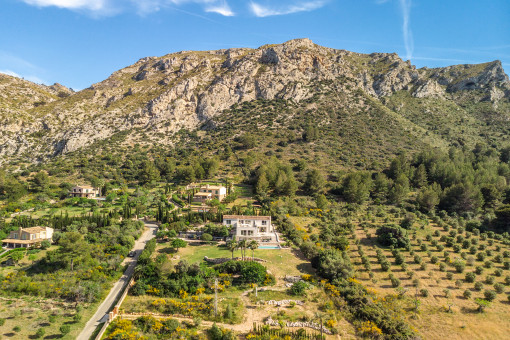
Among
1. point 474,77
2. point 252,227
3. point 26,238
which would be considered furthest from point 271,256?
point 474,77

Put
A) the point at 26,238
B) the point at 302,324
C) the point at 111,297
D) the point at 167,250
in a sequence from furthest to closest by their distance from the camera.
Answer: the point at 26,238, the point at 167,250, the point at 111,297, the point at 302,324

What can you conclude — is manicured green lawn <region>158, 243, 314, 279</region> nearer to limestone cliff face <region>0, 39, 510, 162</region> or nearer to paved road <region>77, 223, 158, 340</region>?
paved road <region>77, 223, 158, 340</region>

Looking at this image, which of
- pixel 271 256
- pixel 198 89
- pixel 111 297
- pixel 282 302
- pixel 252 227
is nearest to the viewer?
pixel 282 302

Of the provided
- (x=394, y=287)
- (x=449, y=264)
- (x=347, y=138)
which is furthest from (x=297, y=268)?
(x=347, y=138)

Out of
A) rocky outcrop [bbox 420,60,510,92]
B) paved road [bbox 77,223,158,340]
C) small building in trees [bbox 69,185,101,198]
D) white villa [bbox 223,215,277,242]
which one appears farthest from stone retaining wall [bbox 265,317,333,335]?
rocky outcrop [bbox 420,60,510,92]

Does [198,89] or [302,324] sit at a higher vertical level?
[198,89]

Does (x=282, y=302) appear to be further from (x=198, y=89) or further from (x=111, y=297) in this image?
(x=198, y=89)

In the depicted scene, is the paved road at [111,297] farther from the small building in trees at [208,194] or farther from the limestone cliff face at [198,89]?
the limestone cliff face at [198,89]
